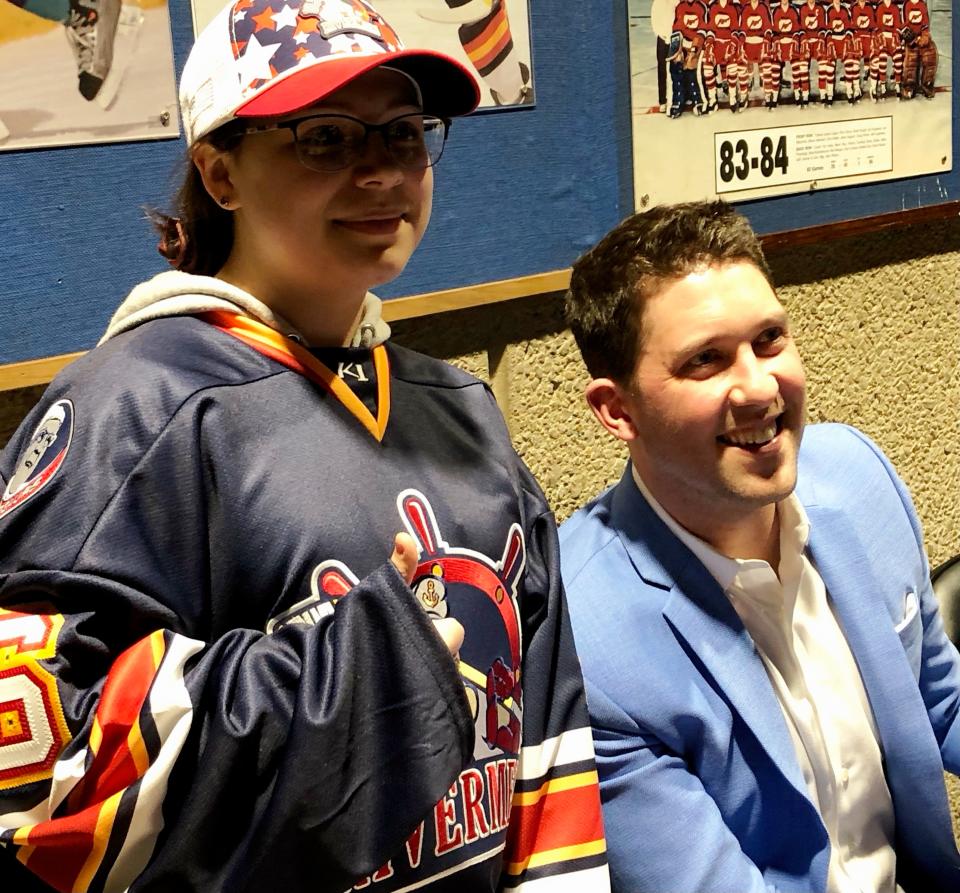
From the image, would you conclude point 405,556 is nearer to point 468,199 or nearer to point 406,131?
point 406,131

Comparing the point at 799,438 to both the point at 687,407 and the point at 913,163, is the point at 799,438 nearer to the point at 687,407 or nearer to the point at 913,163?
the point at 687,407

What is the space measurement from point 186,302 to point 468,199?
0.86m

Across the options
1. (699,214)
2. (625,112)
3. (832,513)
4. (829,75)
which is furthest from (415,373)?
(829,75)

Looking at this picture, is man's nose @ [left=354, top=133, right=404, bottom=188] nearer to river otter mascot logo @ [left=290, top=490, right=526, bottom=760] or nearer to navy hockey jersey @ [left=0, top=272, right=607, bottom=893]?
navy hockey jersey @ [left=0, top=272, right=607, bottom=893]

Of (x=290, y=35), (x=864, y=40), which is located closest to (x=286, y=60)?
(x=290, y=35)

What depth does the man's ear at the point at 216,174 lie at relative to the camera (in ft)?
3.33

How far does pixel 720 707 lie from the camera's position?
1.36m

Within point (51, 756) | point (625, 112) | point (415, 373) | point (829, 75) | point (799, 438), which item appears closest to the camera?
point (51, 756)

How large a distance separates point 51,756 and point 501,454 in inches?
20.6

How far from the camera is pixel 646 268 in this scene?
1.47 meters

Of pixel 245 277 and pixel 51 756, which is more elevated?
pixel 245 277

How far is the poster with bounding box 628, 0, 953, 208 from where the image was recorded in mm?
2078

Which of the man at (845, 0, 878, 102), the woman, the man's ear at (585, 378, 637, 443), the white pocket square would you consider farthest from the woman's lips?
the man at (845, 0, 878, 102)

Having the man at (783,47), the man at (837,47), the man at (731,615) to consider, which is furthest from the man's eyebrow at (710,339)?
the man at (837,47)
